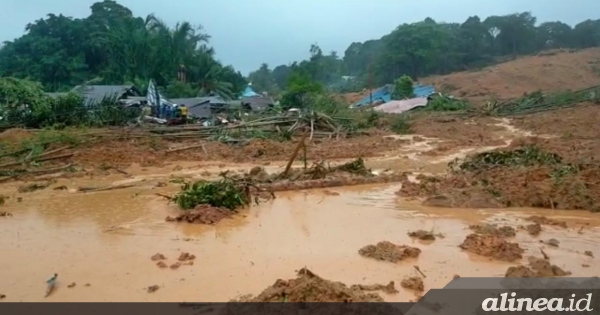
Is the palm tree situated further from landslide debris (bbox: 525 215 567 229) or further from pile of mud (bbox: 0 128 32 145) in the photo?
landslide debris (bbox: 525 215 567 229)

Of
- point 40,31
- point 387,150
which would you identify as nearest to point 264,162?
point 387,150

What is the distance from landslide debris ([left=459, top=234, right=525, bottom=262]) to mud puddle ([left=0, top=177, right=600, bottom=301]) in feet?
0.46

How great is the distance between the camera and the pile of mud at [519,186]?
26.1 ft

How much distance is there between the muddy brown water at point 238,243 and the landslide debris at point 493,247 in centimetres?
14

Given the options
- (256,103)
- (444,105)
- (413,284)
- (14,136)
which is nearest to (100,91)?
(256,103)

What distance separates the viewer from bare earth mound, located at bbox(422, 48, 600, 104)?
125 ft

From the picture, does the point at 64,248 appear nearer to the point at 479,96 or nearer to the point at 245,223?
the point at 245,223

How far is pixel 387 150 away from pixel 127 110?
1161cm

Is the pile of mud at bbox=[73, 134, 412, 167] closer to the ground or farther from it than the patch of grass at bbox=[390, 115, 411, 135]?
farther from it

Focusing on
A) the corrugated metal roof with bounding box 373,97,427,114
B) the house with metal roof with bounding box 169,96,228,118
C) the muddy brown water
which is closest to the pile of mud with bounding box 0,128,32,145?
the muddy brown water

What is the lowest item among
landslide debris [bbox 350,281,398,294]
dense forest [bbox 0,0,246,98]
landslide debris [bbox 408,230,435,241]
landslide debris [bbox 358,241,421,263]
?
landslide debris [bbox 408,230,435,241]

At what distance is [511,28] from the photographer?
2099 inches

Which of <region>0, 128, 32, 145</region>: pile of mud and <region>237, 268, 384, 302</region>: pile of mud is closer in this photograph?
<region>237, 268, 384, 302</region>: pile of mud

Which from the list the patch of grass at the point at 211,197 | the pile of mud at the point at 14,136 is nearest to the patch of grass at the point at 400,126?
the patch of grass at the point at 211,197
